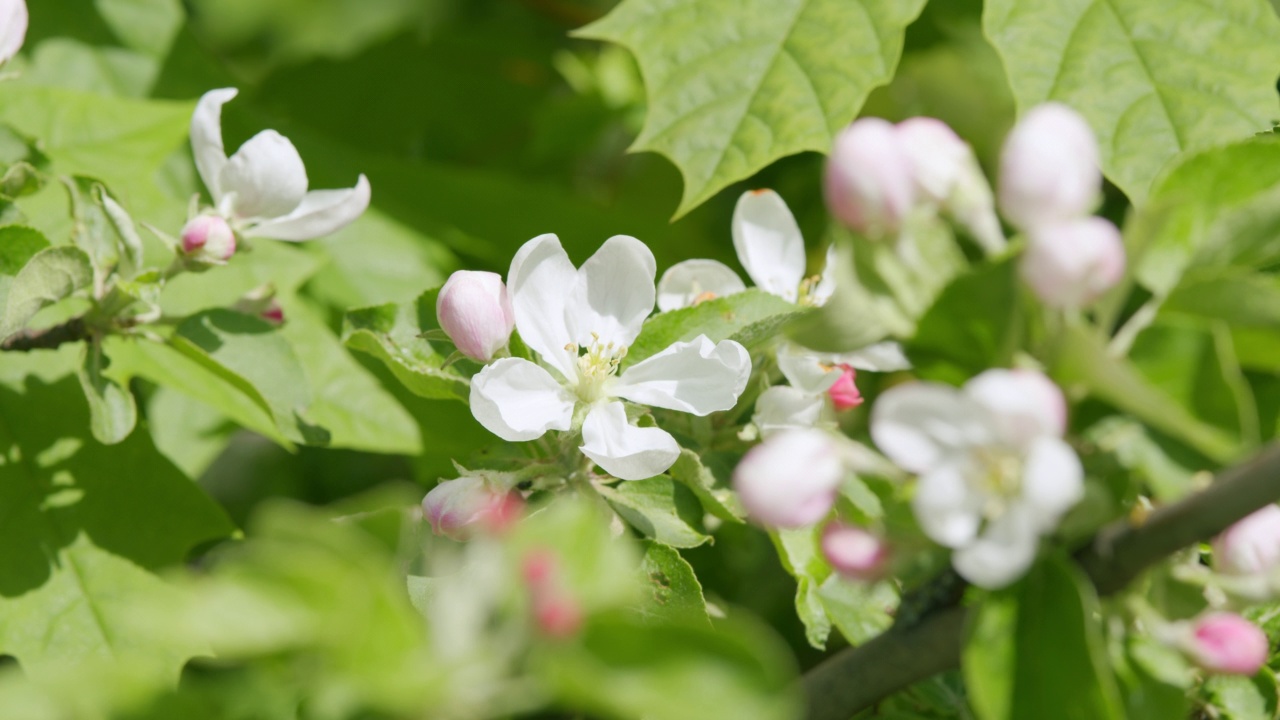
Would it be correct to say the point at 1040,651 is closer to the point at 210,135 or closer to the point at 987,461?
the point at 987,461

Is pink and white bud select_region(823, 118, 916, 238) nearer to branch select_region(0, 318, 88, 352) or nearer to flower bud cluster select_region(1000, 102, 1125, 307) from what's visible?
flower bud cluster select_region(1000, 102, 1125, 307)

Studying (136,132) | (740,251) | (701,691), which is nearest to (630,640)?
(701,691)

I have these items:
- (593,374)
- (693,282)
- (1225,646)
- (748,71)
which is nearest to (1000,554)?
(1225,646)

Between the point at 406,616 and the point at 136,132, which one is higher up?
the point at 406,616

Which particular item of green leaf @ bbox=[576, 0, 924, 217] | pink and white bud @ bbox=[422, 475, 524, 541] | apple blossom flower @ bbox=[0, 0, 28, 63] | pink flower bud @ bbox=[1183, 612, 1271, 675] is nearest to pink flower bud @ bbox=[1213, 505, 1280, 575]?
pink flower bud @ bbox=[1183, 612, 1271, 675]

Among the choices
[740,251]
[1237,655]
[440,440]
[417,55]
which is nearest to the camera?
[1237,655]

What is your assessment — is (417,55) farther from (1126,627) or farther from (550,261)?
(1126,627)
